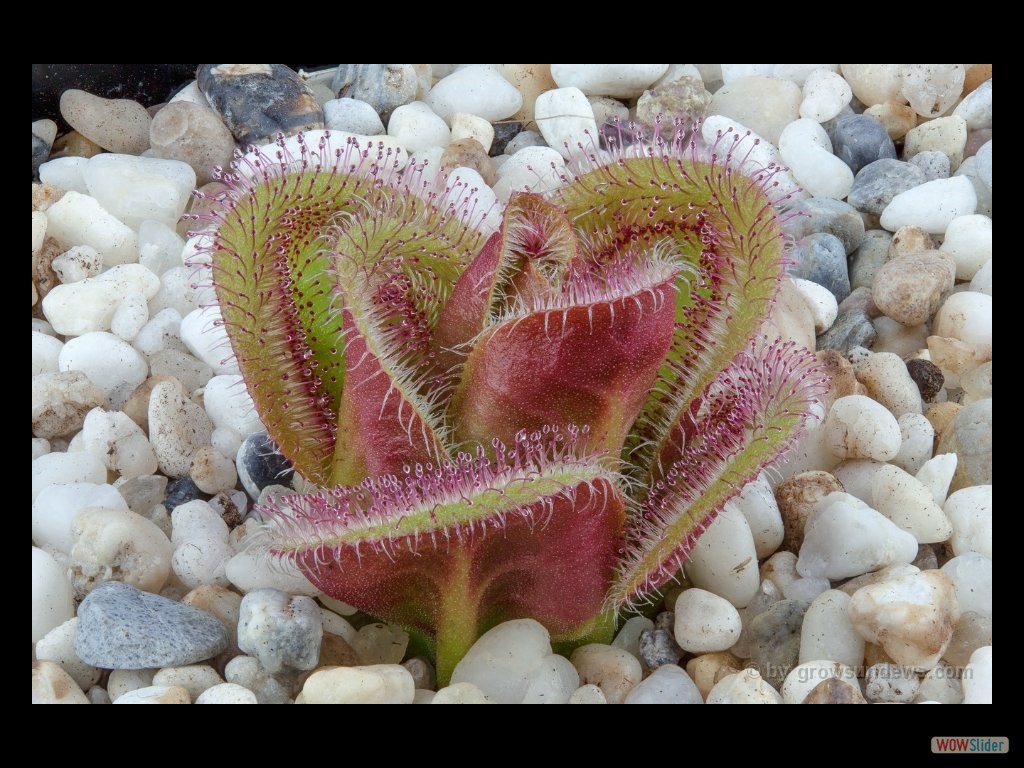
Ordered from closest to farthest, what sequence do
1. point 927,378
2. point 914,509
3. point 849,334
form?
point 914,509 → point 927,378 → point 849,334

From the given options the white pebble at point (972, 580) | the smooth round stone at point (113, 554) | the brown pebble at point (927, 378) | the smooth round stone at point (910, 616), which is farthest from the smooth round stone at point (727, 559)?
the smooth round stone at point (113, 554)

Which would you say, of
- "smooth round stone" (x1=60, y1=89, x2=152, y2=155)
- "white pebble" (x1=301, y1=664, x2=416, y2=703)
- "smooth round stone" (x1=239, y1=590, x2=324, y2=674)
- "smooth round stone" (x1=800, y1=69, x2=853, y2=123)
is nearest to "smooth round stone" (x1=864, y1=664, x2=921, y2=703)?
"white pebble" (x1=301, y1=664, x2=416, y2=703)

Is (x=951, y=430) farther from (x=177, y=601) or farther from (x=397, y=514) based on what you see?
(x=177, y=601)

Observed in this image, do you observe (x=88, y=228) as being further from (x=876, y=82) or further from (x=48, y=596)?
(x=876, y=82)

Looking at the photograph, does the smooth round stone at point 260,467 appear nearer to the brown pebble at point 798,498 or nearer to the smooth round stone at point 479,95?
the brown pebble at point 798,498

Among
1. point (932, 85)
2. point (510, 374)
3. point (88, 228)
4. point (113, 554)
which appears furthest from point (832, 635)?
point (88, 228)
